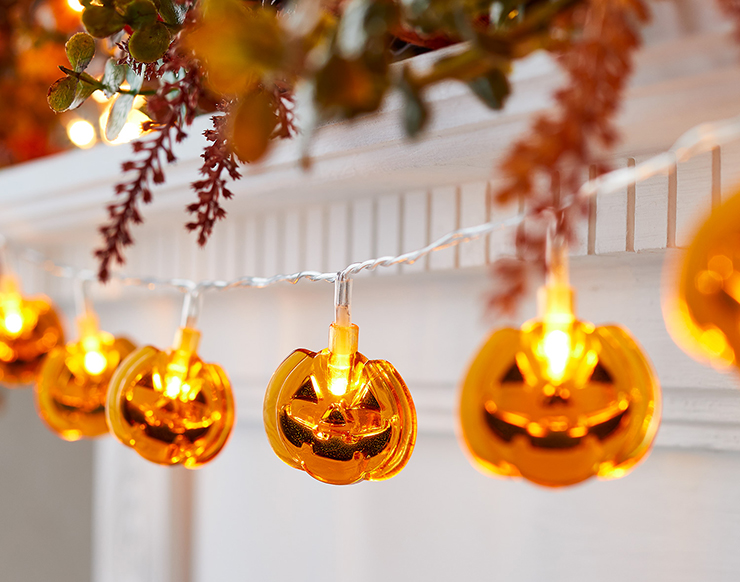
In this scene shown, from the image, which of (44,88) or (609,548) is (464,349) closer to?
(609,548)

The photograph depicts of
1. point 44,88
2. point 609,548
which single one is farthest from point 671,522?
point 44,88

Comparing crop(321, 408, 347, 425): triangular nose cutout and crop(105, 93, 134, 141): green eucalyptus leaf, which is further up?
crop(105, 93, 134, 141): green eucalyptus leaf

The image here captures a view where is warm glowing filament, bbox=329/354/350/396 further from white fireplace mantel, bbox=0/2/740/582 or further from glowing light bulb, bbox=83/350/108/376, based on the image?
Answer: glowing light bulb, bbox=83/350/108/376

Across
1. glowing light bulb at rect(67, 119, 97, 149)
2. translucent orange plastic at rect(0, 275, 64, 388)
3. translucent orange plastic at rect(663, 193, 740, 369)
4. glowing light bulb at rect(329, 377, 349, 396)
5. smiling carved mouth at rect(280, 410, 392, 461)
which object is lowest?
smiling carved mouth at rect(280, 410, 392, 461)

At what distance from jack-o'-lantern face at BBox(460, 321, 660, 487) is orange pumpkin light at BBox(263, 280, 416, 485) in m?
0.10

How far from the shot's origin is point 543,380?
295 millimetres

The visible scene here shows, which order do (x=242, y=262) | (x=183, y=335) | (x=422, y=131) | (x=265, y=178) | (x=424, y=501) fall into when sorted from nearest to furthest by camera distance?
(x=422, y=131)
(x=183, y=335)
(x=265, y=178)
(x=424, y=501)
(x=242, y=262)

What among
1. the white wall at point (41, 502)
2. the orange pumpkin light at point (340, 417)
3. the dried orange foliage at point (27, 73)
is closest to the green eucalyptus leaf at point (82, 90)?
the orange pumpkin light at point (340, 417)

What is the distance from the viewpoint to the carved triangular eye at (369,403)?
0.40 m

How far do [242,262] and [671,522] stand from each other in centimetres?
49

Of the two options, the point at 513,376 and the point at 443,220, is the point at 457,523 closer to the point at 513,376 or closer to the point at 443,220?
the point at 443,220

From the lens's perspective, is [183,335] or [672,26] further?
[183,335]

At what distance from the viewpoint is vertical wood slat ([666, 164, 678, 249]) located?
0.47 m

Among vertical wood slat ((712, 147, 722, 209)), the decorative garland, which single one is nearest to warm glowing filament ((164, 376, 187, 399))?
the decorative garland
